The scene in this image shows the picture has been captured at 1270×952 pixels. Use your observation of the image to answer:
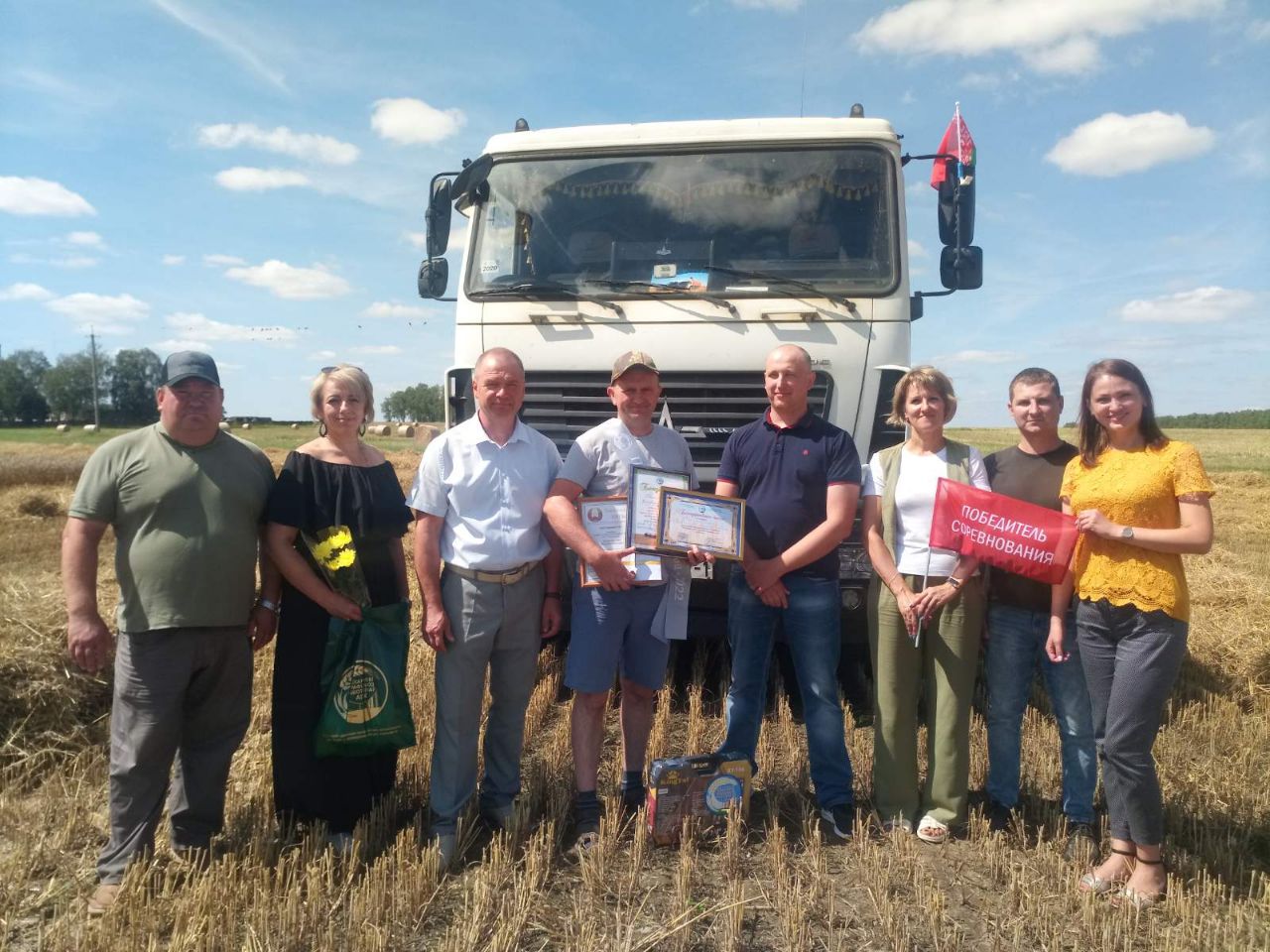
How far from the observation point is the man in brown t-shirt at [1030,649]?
3.71 meters

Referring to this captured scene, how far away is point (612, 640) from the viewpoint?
3.66 metres

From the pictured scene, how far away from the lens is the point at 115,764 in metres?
3.21

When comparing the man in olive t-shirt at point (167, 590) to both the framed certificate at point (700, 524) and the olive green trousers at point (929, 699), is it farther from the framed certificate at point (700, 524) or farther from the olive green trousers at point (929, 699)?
the olive green trousers at point (929, 699)

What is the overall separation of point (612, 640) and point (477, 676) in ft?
1.84

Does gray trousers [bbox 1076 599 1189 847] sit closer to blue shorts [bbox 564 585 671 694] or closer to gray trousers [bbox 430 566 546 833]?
blue shorts [bbox 564 585 671 694]

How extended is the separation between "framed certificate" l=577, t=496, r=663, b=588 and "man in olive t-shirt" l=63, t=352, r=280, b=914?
1254mm

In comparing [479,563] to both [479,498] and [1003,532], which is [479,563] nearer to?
[479,498]

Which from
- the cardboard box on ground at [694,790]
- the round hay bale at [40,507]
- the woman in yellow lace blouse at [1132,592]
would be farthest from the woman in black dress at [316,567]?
the round hay bale at [40,507]

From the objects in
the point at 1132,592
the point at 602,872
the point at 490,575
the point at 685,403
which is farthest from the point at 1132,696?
the point at 685,403

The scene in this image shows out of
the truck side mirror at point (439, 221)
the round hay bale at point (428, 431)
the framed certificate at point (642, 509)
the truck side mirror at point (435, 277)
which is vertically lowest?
the framed certificate at point (642, 509)

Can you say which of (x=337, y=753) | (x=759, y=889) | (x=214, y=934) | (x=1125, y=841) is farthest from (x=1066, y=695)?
(x=214, y=934)

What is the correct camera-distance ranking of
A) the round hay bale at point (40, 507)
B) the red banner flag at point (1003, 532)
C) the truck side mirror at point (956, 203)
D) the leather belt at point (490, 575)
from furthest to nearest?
the round hay bale at point (40, 507)
the truck side mirror at point (956, 203)
the leather belt at point (490, 575)
the red banner flag at point (1003, 532)

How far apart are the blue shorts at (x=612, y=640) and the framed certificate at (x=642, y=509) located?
0.76ft

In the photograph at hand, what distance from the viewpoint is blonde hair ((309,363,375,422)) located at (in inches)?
139
